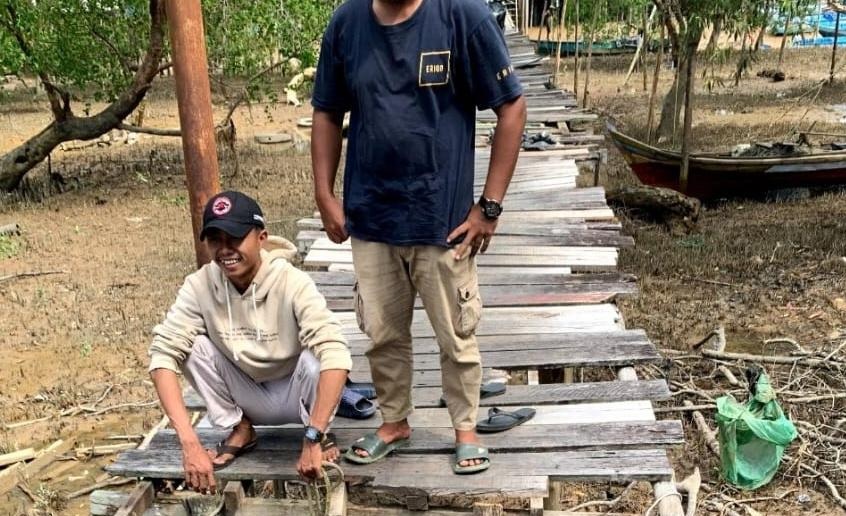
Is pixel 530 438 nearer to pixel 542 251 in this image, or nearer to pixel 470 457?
pixel 470 457

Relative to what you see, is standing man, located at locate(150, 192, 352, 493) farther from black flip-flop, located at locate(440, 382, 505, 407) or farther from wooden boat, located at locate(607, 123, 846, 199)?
wooden boat, located at locate(607, 123, 846, 199)

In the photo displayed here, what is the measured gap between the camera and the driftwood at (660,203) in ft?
29.3

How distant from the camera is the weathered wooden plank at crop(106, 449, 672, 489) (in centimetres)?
287

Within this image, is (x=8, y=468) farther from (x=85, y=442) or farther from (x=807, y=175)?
(x=807, y=175)

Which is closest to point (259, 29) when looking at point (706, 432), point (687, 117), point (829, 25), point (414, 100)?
point (687, 117)

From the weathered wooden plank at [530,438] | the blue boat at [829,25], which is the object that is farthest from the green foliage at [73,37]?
the blue boat at [829,25]

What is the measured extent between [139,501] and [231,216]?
113 cm

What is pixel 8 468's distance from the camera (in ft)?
15.4

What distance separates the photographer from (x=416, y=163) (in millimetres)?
2562

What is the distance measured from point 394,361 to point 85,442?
9.49 ft

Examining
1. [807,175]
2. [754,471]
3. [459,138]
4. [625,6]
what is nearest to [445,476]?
[459,138]

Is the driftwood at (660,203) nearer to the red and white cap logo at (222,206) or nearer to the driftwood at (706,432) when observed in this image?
the driftwood at (706,432)

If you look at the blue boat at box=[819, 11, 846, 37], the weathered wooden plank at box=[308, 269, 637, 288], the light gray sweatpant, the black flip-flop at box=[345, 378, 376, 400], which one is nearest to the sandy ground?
the weathered wooden plank at box=[308, 269, 637, 288]

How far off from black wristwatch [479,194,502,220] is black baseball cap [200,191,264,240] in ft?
2.31
